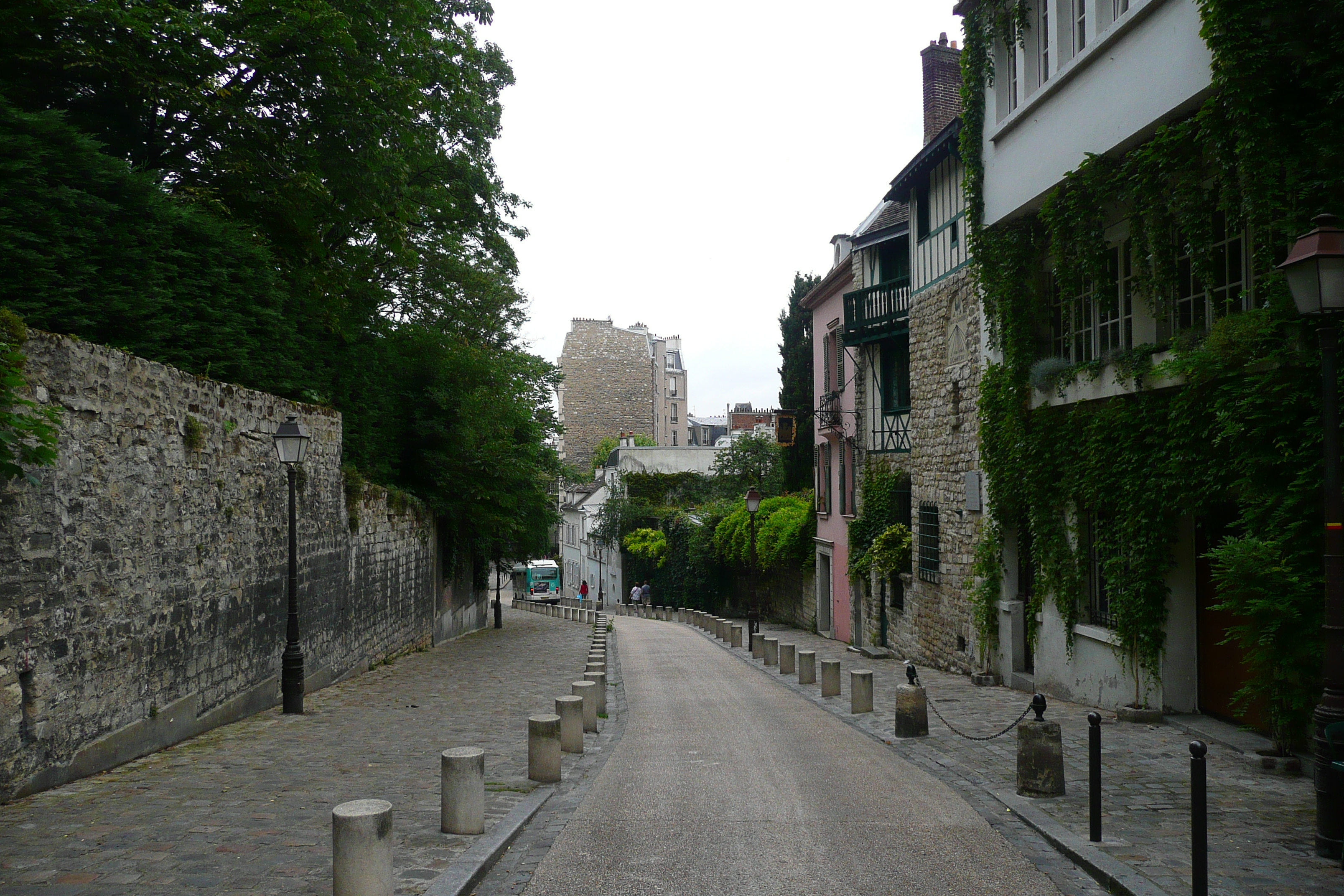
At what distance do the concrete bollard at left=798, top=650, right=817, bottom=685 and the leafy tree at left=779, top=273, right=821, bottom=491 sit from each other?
2127 centimetres

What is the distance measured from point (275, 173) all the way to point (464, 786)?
10.8m

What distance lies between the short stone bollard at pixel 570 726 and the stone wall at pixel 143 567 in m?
3.73

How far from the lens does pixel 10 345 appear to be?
659 centimetres

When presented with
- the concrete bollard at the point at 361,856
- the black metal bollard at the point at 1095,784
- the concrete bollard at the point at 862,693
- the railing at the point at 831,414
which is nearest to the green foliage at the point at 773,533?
the railing at the point at 831,414

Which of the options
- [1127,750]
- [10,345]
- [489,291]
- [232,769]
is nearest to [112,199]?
[10,345]

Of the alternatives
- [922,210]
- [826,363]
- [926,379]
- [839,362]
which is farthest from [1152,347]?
[826,363]

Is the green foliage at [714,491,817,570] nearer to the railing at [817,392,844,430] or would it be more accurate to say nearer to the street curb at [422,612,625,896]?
the railing at [817,392,844,430]

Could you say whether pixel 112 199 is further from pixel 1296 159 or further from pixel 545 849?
pixel 1296 159

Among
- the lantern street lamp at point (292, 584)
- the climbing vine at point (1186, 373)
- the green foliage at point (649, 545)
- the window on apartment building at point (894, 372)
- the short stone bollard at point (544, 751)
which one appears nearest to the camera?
the climbing vine at point (1186, 373)

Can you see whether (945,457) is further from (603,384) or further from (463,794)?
(603,384)

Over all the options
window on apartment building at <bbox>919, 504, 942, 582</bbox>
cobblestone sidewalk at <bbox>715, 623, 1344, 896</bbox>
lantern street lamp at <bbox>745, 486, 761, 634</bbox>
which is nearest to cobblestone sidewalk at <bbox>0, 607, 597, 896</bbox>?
cobblestone sidewalk at <bbox>715, 623, 1344, 896</bbox>

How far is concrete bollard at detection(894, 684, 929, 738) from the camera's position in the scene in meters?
9.97

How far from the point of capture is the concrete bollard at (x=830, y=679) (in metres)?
13.4

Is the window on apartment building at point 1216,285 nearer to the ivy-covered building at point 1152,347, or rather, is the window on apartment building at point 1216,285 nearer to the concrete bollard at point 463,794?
the ivy-covered building at point 1152,347
